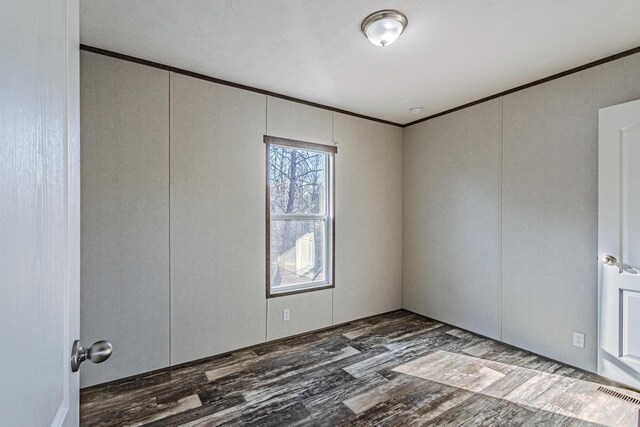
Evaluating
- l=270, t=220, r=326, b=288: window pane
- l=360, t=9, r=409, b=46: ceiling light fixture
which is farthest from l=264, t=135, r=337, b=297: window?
l=360, t=9, r=409, b=46: ceiling light fixture

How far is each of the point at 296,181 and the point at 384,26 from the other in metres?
1.82

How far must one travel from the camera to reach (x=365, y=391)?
2.39 m

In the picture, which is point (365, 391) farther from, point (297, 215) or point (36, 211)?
point (36, 211)

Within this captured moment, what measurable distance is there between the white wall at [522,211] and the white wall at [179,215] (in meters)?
1.28

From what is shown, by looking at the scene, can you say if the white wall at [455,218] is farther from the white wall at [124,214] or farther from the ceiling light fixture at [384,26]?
the white wall at [124,214]

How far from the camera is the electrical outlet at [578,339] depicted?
8.81 feet

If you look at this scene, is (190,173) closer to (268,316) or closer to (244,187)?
(244,187)

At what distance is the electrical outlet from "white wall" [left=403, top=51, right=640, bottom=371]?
1.5 inches

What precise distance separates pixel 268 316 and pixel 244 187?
1.35m

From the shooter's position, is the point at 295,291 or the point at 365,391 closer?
the point at 365,391

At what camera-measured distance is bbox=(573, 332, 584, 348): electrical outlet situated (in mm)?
2686

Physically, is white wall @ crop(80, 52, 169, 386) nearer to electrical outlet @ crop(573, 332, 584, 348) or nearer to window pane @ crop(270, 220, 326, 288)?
window pane @ crop(270, 220, 326, 288)

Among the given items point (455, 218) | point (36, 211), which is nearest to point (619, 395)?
point (455, 218)

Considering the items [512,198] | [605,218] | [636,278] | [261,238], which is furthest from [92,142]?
[636,278]
